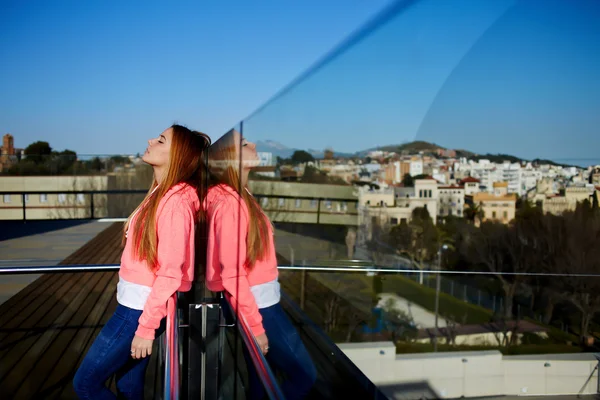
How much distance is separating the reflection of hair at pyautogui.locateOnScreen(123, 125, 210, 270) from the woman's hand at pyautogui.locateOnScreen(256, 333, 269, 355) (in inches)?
28.8

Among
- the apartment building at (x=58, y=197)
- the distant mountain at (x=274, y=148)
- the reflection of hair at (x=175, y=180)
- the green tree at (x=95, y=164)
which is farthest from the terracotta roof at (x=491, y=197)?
the green tree at (x=95, y=164)

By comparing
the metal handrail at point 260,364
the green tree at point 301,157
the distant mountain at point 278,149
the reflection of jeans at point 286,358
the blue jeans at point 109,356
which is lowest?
the blue jeans at point 109,356

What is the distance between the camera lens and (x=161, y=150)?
1852 millimetres

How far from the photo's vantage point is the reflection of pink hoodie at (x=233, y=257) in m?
1.21

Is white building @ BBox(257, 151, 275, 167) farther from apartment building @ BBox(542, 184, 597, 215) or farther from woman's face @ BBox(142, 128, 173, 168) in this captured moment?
apartment building @ BBox(542, 184, 597, 215)

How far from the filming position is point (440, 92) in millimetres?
514

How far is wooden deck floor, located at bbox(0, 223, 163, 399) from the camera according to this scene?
261cm

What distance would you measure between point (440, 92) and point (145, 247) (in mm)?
1379

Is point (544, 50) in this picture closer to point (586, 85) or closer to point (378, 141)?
point (586, 85)

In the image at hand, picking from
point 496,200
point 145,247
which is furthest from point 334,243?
point 145,247

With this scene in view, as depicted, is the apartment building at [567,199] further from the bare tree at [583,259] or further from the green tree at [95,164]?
the green tree at [95,164]

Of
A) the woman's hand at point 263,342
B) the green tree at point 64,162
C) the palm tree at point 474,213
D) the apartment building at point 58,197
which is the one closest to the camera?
the palm tree at point 474,213

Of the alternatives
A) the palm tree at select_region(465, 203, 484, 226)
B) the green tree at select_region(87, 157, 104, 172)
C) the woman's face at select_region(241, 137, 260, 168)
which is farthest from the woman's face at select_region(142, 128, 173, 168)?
the green tree at select_region(87, 157, 104, 172)

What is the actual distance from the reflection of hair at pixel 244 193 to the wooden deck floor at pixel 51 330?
872mm
